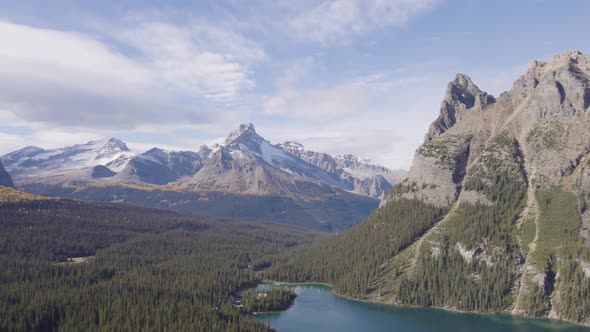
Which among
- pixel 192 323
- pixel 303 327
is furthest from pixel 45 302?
pixel 303 327

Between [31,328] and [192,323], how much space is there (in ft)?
156

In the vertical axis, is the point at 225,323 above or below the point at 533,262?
below

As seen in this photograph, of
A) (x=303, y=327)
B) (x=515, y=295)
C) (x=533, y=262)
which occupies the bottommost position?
(x=303, y=327)

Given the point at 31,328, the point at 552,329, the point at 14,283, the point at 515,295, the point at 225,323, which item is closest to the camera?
the point at 31,328

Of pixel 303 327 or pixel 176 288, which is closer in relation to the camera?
pixel 303 327

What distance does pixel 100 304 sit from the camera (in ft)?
535

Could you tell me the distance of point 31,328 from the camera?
146375 mm

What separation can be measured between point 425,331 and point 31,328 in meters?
128

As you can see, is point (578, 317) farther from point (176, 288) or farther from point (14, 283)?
point (14, 283)

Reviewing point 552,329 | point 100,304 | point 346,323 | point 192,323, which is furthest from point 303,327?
point 552,329

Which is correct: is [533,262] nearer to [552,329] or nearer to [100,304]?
[552,329]

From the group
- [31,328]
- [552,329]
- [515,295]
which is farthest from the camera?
[515,295]

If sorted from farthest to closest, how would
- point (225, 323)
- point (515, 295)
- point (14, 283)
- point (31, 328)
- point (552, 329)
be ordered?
point (515, 295)
point (14, 283)
point (552, 329)
point (225, 323)
point (31, 328)

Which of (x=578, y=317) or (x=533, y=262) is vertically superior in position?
(x=533, y=262)
